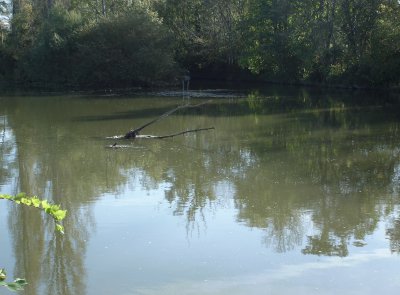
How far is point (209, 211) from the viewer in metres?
9.82

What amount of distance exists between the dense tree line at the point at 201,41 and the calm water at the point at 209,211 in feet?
48.2

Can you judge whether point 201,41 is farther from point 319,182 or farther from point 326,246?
point 326,246

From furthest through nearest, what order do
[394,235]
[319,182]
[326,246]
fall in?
[319,182]
[394,235]
[326,246]

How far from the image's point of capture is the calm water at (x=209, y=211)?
22.8ft

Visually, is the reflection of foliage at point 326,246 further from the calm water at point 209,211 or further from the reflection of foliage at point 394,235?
the reflection of foliage at point 394,235

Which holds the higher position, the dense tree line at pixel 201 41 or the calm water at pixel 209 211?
the dense tree line at pixel 201 41

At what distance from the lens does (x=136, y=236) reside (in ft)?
27.8

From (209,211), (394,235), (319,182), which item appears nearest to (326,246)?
(394,235)

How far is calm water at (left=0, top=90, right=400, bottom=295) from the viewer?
6.94 m

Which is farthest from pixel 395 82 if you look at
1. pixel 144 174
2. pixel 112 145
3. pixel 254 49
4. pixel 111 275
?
pixel 111 275

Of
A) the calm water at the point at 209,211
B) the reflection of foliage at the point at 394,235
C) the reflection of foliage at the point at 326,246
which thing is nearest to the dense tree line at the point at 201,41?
the calm water at the point at 209,211

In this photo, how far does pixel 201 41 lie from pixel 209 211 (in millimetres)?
36278

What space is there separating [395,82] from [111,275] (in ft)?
89.7

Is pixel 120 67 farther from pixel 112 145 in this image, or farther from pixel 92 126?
pixel 112 145
